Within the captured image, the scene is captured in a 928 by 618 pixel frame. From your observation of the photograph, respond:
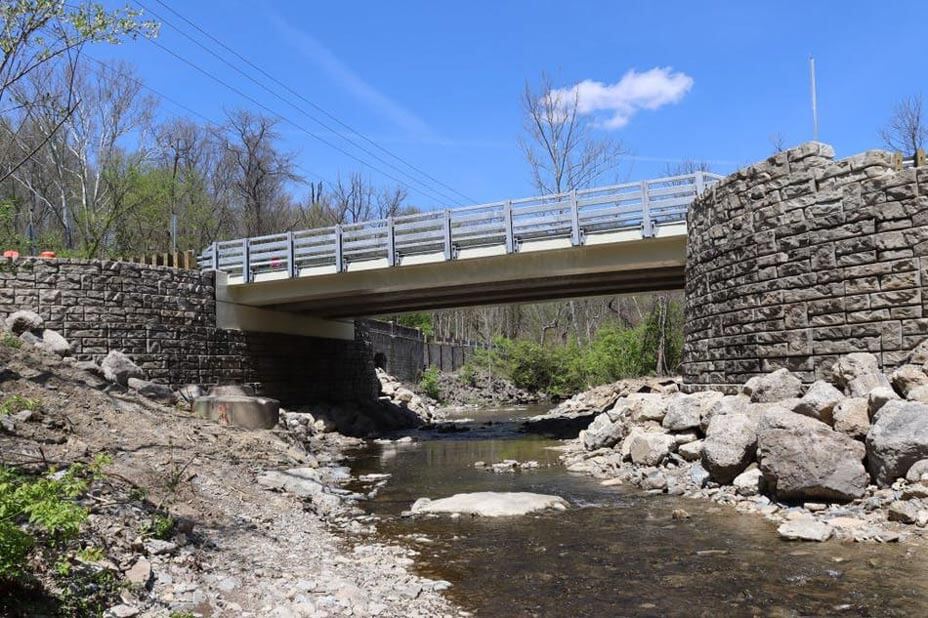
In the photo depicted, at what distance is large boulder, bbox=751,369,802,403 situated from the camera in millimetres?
11562

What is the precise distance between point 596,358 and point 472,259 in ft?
50.3

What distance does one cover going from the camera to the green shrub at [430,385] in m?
39.8

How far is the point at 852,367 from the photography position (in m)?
10.5

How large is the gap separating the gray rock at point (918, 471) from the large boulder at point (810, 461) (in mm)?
518

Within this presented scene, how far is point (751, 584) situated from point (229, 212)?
1669 inches

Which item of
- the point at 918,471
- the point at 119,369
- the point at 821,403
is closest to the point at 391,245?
the point at 119,369

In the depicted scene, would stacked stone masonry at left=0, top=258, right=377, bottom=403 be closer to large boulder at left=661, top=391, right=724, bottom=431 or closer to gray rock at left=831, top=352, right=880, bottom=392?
large boulder at left=661, top=391, right=724, bottom=431

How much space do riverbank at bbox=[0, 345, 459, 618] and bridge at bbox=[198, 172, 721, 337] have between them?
7.43m

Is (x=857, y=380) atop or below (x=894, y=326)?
below


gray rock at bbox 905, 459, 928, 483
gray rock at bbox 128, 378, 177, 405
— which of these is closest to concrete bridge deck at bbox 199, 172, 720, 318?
gray rock at bbox 128, 378, 177, 405

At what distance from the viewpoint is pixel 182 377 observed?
64.3 ft

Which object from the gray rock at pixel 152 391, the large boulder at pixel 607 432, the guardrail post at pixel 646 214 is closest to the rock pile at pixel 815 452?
the large boulder at pixel 607 432

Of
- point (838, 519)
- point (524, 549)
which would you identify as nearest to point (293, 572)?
point (524, 549)

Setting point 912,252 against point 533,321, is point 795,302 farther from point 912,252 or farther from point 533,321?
point 533,321
